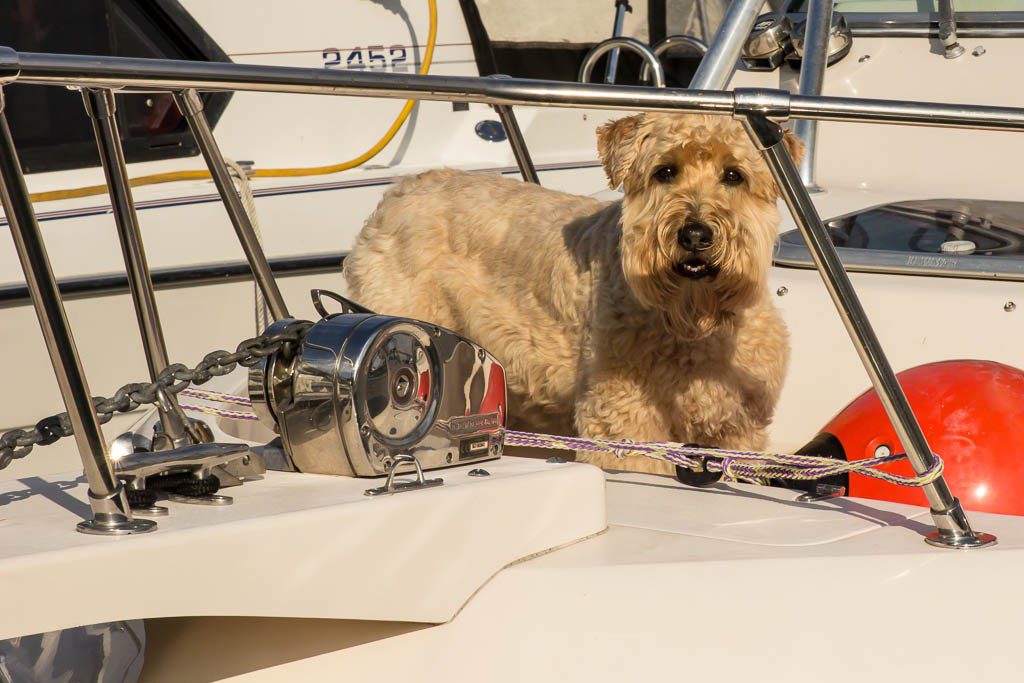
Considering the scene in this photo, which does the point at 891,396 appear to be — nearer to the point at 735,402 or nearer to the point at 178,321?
the point at 735,402

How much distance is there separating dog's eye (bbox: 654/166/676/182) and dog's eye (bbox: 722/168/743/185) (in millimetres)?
135

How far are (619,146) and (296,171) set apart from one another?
3124 mm

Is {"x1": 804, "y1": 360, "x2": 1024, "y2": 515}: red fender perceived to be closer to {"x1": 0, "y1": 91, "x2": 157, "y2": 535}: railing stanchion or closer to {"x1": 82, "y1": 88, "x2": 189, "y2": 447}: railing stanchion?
{"x1": 82, "y1": 88, "x2": 189, "y2": 447}: railing stanchion

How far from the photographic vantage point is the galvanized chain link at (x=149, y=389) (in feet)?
5.09

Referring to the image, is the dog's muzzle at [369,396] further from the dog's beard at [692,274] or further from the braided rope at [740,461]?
the dog's beard at [692,274]

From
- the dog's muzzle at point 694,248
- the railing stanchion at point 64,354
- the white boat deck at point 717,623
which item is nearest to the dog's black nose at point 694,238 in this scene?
the dog's muzzle at point 694,248

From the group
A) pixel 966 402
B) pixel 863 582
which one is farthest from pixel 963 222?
pixel 863 582

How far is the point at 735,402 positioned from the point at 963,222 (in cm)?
89

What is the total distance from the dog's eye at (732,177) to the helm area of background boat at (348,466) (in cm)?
101

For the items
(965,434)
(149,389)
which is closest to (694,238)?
(965,434)

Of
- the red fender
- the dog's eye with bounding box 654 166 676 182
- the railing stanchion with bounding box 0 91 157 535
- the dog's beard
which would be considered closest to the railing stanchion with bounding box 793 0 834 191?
the dog's eye with bounding box 654 166 676 182

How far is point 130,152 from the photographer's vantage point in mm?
5824

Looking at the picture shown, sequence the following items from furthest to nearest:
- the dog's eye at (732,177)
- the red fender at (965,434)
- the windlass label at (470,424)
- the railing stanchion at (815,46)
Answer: the railing stanchion at (815,46)
the dog's eye at (732,177)
the red fender at (965,434)
the windlass label at (470,424)

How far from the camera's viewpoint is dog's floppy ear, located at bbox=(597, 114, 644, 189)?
316 cm
